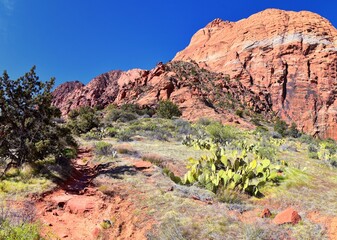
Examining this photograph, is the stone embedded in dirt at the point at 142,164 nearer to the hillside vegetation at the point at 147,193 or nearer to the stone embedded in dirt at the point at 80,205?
the hillside vegetation at the point at 147,193

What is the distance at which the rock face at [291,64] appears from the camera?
58.3 metres

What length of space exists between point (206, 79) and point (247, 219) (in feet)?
172

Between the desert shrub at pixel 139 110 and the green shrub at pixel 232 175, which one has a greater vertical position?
the desert shrub at pixel 139 110

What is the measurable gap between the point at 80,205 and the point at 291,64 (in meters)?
65.2

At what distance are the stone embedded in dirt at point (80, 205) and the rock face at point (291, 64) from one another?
57.5 meters

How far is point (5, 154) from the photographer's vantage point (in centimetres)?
963

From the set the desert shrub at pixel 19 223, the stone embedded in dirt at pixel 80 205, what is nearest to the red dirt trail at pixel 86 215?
the stone embedded in dirt at pixel 80 205

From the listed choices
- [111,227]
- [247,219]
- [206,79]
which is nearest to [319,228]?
[247,219]

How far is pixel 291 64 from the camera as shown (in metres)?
62.8

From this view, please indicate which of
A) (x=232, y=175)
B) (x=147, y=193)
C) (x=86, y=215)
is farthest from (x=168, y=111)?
(x=86, y=215)

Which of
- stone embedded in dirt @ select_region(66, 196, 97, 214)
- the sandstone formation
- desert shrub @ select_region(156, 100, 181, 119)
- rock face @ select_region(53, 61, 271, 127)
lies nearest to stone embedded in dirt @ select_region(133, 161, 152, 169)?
stone embedded in dirt @ select_region(66, 196, 97, 214)

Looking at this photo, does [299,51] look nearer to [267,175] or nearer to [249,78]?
[249,78]

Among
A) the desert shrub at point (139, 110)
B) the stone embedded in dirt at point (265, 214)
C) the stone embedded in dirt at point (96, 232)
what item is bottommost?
the stone embedded in dirt at point (265, 214)

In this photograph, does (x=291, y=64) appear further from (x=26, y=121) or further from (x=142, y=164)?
(x=26, y=121)
